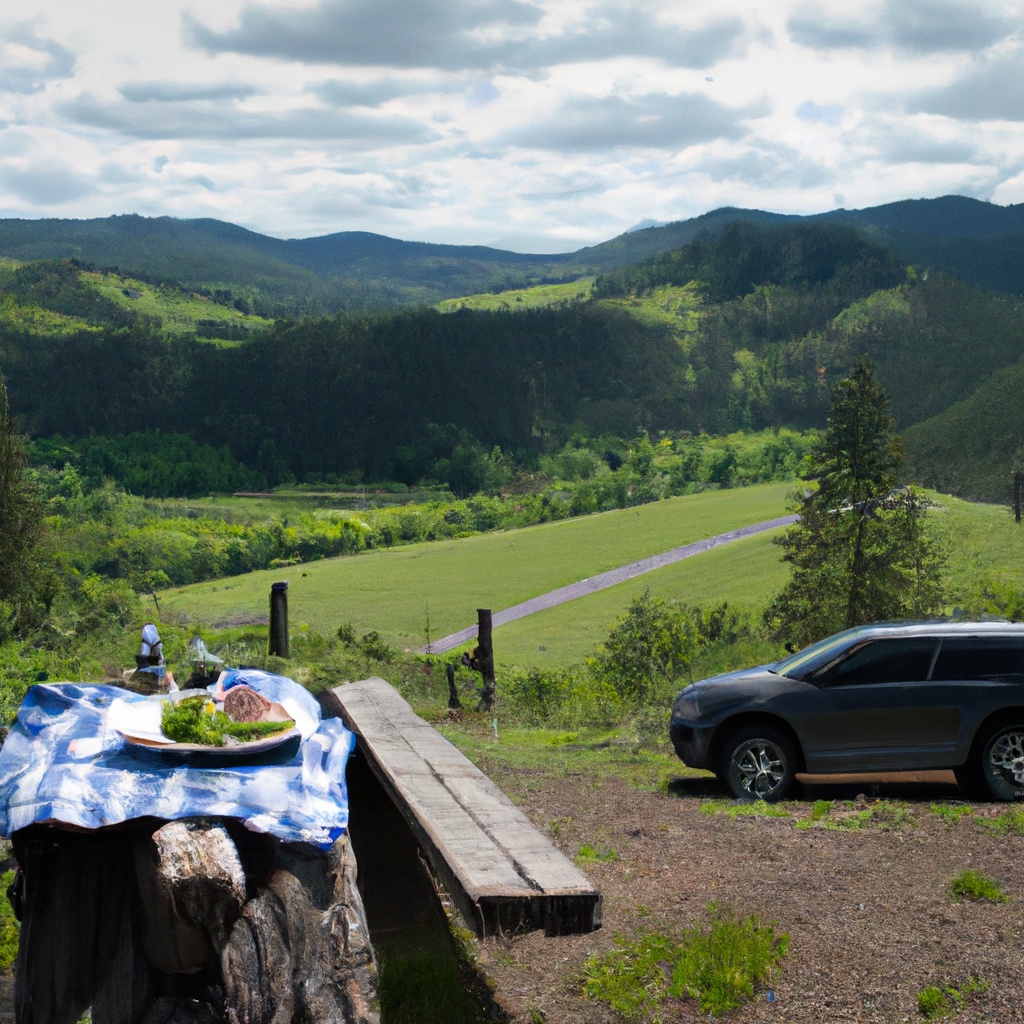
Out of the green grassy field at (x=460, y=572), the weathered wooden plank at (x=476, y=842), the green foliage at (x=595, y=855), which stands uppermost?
the weathered wooden plank at (x=476, y=842)

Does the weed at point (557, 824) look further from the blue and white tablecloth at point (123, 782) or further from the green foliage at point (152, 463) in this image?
the green foliage at point (152, 463)

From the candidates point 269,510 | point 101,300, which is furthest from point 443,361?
point 101,300

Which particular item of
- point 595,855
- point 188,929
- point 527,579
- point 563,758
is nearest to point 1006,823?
point 595,855

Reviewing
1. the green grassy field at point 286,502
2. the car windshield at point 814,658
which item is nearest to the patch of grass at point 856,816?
the car windshield at point 814,658

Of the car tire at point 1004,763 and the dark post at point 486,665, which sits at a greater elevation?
the car tire at point 1004,763

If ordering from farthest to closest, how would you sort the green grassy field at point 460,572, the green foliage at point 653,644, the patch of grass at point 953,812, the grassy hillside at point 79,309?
the grassy hillside at point 79,309 < the green grassy field at point 460,572 < the green foliage at point 653,644 < the patch of grass at point 953,812

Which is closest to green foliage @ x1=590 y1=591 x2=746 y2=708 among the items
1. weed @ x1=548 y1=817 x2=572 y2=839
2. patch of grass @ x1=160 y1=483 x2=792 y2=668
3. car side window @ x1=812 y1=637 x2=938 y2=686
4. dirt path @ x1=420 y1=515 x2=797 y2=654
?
patch of grass @ x1=160 y1=483 x2=792 y2=668

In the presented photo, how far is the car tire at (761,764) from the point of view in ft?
27.7

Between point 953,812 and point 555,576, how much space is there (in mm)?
60329

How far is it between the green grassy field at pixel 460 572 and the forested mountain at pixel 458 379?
6107 cm

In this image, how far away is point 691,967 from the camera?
489cm

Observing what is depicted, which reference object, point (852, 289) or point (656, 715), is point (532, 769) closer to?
point (656, 715)

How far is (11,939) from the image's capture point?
7160 mm

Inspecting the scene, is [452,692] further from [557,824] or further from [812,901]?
[812,901]
